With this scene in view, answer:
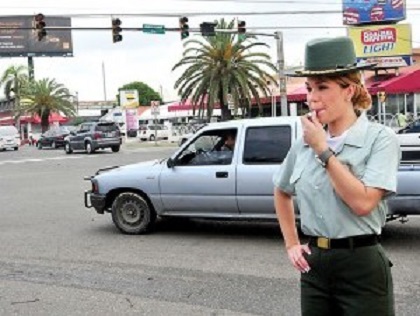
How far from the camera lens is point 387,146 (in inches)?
103

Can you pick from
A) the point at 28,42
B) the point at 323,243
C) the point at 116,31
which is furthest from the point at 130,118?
the point at 323,243

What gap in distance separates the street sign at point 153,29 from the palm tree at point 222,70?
12.8m

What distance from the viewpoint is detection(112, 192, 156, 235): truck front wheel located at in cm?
914

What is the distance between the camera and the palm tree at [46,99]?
238 ft

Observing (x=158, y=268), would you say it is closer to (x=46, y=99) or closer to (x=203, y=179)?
(x=203, y=179)

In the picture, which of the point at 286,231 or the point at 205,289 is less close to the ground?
the point at 286,231

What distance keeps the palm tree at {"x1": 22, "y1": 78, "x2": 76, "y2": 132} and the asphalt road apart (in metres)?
63.4

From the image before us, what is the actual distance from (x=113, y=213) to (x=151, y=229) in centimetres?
59

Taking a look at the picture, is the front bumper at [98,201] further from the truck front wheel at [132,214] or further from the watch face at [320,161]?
the watch face at [320,161]

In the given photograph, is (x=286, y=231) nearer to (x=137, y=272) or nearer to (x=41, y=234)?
(x=137, y=272)

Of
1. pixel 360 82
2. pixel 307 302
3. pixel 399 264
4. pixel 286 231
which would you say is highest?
pixel 360 82

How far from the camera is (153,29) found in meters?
29.2

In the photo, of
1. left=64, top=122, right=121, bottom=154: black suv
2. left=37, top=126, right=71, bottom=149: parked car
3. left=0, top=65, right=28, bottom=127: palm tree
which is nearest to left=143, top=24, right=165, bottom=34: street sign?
left=64, top=122, right=121, bottom=154: black suv

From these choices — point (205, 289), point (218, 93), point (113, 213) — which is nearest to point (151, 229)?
point (113, 213)
